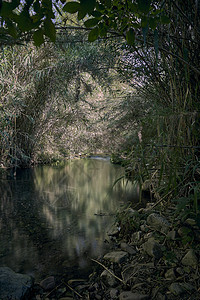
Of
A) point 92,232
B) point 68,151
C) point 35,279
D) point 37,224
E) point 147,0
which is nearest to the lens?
point 147,0

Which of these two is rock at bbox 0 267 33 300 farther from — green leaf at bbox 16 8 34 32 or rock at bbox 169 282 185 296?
green leaf at bbox 16 8 34 32

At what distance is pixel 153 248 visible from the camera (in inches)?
68.0

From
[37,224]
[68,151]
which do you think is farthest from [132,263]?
[68,151]

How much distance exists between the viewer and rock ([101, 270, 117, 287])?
1579mm

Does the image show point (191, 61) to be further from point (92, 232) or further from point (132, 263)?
point (92, 232)

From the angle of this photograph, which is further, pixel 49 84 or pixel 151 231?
pixel 49 84

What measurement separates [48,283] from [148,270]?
72 centimetres

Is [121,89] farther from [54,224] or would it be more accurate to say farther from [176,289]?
[176,289]

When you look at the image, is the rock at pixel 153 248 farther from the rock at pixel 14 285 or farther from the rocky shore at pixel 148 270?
the rock at pixel 14 285

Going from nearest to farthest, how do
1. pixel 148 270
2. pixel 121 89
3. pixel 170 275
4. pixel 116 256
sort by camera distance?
pixel 170 275, pixel 148 270, pixel 116 256, pixel 121 89

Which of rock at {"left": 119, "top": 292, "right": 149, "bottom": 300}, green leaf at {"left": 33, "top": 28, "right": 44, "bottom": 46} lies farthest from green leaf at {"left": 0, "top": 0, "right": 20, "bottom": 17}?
rock at {"left": 119, "top": 292, "right": 149, "bottom": 300}

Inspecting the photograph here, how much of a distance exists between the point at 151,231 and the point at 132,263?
0.37 meters

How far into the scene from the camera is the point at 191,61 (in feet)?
5.81

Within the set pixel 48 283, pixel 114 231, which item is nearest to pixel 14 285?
pixel 48 283
